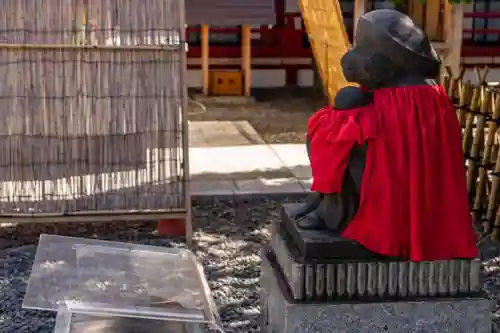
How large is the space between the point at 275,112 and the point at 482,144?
5.66 m

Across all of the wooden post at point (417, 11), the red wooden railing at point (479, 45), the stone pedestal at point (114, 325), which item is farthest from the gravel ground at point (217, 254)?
the red wooden railing at point (479, 45)

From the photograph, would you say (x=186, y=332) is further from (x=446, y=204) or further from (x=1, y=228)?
(x=1, y=228)

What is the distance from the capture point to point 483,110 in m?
6.16

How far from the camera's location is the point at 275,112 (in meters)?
11.8

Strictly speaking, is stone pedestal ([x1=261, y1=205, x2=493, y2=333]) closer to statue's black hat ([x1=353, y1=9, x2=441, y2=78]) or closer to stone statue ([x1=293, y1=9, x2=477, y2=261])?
stone statue ([x1=293, y1=9, x2=477, y2=261])

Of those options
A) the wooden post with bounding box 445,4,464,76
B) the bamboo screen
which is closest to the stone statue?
the bamboo screen

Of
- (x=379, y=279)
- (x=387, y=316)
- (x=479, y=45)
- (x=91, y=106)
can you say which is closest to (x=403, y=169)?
(x=379, y=279)

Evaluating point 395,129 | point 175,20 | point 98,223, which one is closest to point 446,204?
point 395,129

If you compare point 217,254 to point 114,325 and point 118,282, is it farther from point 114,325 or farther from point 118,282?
point 118,282

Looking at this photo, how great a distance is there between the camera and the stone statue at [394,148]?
3.05 meters

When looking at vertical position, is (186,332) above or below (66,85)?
below

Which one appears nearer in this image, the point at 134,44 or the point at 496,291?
the point at 496,291

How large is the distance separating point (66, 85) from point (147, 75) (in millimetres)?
541

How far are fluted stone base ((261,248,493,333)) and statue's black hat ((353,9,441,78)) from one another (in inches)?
34.9
